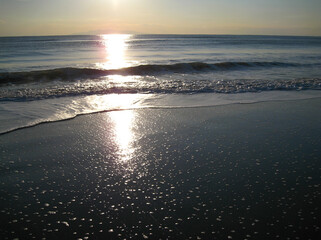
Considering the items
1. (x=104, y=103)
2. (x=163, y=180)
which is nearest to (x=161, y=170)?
(x=163, y=180)

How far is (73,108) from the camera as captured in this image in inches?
253

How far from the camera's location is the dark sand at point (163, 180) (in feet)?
7.32

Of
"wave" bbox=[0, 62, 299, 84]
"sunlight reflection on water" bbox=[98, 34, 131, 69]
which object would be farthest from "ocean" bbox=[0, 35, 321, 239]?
"sunlight reflection on water" bbox=[98, 34, 131, 69]

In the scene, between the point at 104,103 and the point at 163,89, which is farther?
the point at 163,89

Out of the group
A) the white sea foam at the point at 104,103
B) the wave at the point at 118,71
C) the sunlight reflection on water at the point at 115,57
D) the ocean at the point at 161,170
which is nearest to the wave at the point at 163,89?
the white sea foam at the point at 104,103

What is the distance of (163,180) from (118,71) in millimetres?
12453

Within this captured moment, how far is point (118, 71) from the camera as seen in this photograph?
48.2 feet

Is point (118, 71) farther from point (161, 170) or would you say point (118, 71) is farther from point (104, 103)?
point (161, 170)

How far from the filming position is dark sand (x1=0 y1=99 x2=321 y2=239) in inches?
87.8

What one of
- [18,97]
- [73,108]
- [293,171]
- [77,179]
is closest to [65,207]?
[77,179]

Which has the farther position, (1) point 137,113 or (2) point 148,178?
(1) point 137,113

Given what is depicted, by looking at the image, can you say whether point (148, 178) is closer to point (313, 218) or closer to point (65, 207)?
point (65, 207)

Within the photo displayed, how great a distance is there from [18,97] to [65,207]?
20.6ft

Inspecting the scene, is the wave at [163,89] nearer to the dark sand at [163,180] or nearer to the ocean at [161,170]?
the ocean at [161,170]
